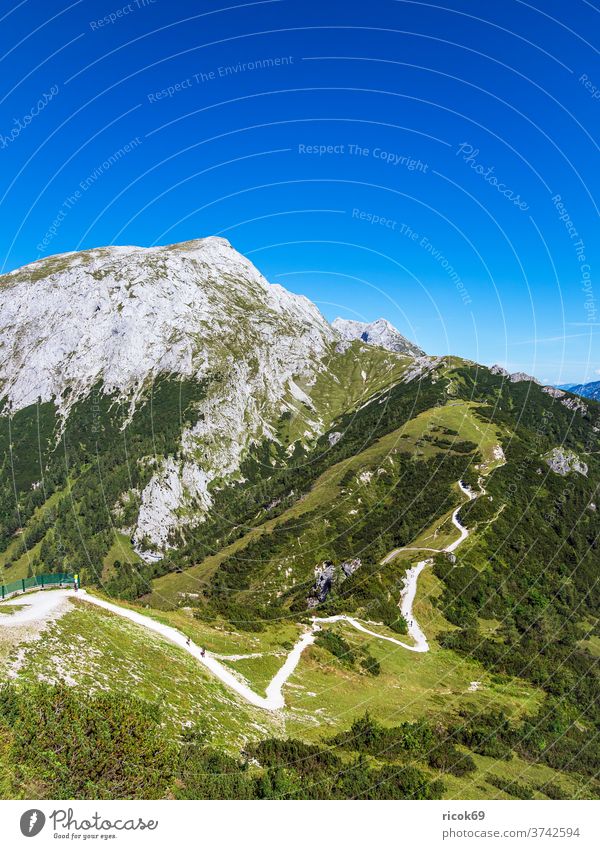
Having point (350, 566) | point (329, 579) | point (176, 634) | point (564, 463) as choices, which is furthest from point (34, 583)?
point (564, 463)

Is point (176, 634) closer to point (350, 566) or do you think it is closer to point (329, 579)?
point (350, 566)

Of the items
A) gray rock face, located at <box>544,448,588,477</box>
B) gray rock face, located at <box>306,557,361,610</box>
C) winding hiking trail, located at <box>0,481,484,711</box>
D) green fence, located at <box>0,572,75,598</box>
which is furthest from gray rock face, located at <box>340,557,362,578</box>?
gray rock face, located at <box>544,448,588,477</box>

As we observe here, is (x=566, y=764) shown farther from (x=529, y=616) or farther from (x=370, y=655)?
(x=529, y=616)

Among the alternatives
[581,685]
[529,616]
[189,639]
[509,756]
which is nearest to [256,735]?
[189,639]

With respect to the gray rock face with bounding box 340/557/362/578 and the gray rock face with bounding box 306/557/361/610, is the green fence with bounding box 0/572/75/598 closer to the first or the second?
the gray rock face with bounding box 306/557/361/610

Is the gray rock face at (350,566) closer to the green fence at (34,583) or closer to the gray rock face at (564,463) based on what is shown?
the green fence at (34,583)

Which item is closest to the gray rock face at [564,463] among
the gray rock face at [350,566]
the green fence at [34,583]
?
the gray rock face at [350,566]
